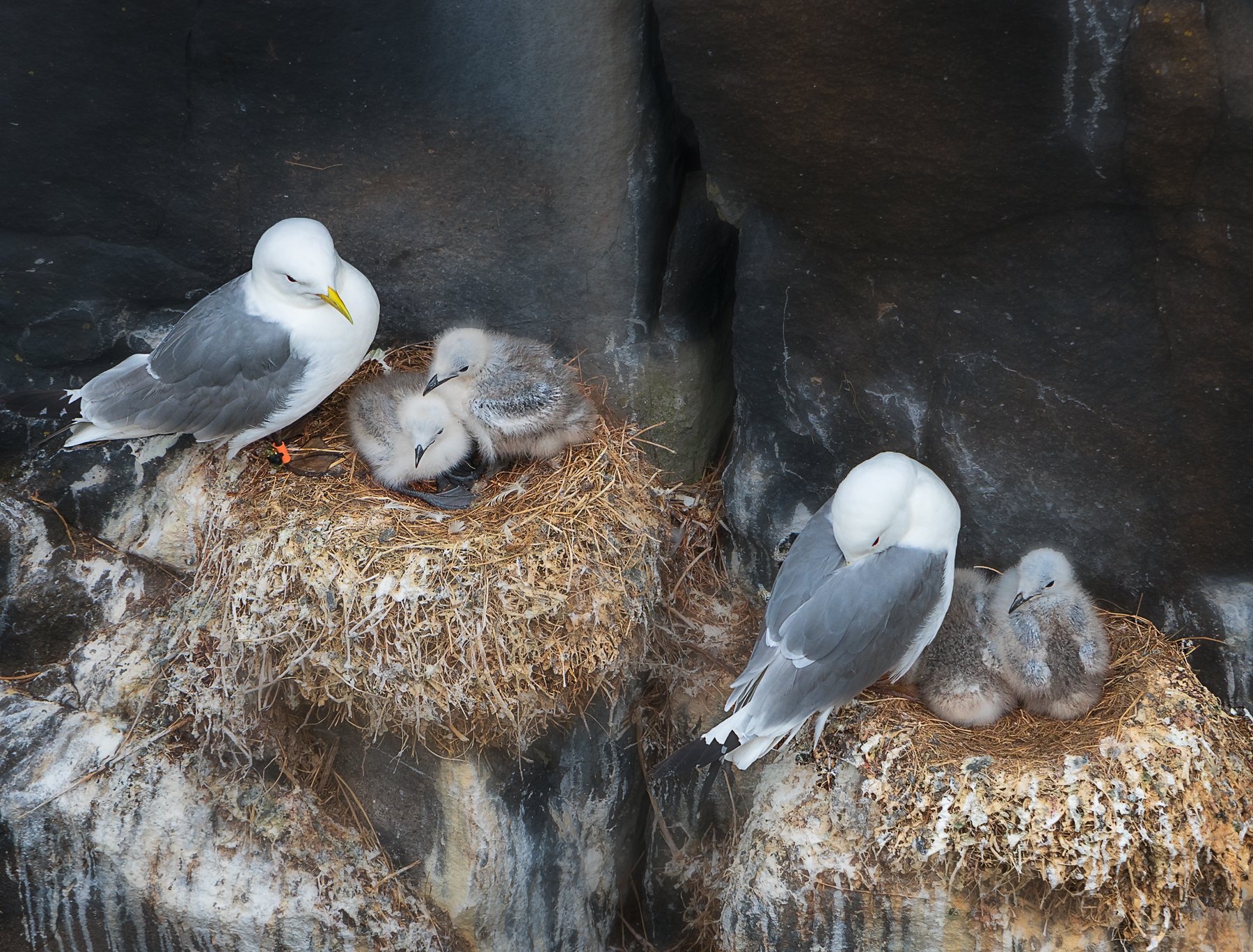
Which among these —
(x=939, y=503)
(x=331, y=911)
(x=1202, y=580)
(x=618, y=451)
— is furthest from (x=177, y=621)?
(x=1202, y=580)

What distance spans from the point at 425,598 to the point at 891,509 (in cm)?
116

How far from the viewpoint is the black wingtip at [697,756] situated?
251cm

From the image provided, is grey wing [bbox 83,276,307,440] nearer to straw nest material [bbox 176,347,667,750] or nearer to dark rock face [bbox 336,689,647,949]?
straw nest material [bbox 176,347,667,750]

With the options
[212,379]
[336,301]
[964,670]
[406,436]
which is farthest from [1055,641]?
[212,379]

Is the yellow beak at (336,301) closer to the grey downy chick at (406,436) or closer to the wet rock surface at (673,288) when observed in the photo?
the grey downy chick at (406,436)

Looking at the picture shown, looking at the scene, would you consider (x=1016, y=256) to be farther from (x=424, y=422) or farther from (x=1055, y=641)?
(x=424, y=422)

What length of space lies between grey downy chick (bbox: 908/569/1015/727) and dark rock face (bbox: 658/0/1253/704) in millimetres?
219

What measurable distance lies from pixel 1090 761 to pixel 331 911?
6.73ft

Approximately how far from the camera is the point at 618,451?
3070mm

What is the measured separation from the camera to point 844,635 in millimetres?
2510

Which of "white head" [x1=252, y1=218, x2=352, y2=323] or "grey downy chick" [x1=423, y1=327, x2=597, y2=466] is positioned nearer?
"white head" [x1=252, y1=218, x2=352, y2=323]

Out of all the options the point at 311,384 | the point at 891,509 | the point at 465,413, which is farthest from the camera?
the point at 465,413

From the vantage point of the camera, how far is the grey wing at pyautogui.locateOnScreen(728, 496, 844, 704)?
2.59 m

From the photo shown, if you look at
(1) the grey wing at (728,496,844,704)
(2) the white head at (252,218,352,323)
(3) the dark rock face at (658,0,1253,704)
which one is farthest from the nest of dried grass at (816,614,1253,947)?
(2) the white head at (252,218,352,323)
